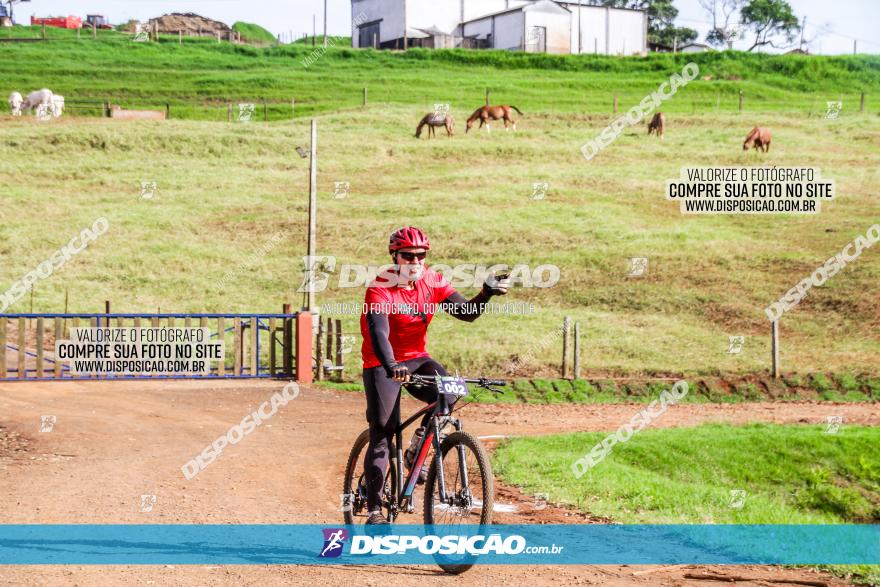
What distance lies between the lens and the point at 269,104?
67.7 metres

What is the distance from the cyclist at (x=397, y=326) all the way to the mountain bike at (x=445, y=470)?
0.12 metres

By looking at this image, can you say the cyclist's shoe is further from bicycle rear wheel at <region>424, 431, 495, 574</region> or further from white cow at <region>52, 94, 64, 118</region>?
white cow at <region>52, 94, 64, 118</region>

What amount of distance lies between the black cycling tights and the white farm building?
8724cm

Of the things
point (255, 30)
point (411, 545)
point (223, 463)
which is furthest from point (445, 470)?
point (255, 30)

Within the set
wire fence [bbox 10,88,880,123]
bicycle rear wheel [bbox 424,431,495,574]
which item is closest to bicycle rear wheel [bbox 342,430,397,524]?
bicycle rear wheel [bbox 424,431,495,574]

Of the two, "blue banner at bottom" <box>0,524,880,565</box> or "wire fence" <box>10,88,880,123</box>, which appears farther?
"wire fence" <box>10,88,880,123</box>

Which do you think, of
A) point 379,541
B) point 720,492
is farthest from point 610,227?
point 379,541

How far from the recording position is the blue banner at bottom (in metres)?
8.15

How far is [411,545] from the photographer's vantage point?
8.57m

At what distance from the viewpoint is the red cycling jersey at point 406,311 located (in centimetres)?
808

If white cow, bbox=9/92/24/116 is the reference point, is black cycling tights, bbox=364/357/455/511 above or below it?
below

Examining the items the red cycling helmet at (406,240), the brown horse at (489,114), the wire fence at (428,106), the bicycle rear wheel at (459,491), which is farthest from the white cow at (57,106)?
the bicycle rear wheel at (459,491)

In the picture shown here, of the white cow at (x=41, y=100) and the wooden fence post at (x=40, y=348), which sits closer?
the wooden fence post at (x=40, y=348)

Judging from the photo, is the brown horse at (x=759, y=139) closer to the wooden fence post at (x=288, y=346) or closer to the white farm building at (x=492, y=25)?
the wooden fence post at (x=288, y=346)
